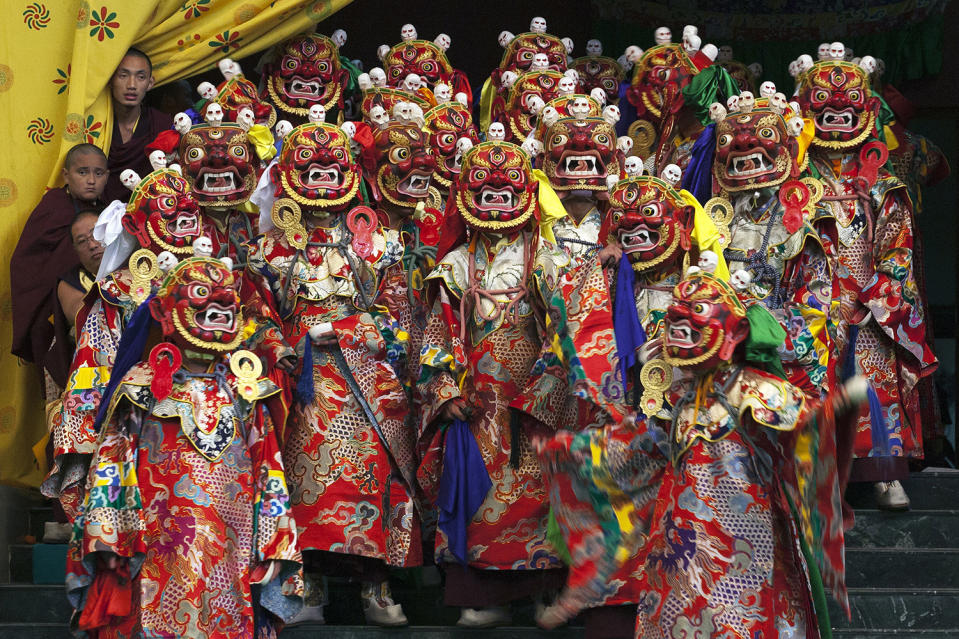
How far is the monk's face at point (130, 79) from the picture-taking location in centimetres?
872

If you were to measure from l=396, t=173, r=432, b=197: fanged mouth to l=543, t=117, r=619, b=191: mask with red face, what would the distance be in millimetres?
570

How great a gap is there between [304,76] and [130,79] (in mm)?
926

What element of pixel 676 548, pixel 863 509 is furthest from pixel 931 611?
pixel 676 548

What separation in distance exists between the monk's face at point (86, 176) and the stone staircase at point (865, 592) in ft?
5.08

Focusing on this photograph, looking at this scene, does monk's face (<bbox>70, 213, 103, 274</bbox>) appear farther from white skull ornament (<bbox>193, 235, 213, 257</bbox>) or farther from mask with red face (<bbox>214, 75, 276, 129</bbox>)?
white skull ornament (<bbox>193, 235, 213, 257</bbox>)

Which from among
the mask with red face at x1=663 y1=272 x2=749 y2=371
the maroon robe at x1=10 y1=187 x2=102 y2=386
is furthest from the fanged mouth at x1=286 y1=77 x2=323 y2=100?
the mask with red face at x1=663 y1=272 x2=749 y2=371

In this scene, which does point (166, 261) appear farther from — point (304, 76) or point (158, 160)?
point (304, 76)

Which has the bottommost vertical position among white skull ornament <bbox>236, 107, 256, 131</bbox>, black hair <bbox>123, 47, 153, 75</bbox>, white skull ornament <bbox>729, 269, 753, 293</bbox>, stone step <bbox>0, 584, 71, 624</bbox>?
stone step <bbox>0, 584, 71, 624</bbox>

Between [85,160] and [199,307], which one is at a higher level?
[85,160]

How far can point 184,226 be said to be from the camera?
24.5ft

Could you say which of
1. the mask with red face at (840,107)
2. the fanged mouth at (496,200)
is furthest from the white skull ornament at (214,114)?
the mask with red face at (840,107)

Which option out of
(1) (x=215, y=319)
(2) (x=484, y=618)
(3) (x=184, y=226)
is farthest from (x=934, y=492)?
(3) (x=184, y=226)

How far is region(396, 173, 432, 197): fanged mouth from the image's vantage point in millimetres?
7785

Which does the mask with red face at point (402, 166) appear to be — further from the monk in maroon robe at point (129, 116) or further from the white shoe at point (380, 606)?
the white shoe at point (380, 606)
